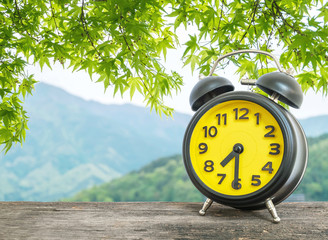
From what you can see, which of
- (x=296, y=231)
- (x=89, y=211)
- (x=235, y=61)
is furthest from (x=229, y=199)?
(x=235, y=61)

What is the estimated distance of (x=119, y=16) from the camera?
5.68 ft

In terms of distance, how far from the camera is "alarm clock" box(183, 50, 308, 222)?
119 centimetres

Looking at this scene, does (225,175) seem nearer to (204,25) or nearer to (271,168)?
(271,168)

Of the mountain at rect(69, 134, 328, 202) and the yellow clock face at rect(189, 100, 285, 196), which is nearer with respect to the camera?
the yellow clock face at rect(189, 100, 285, 196)

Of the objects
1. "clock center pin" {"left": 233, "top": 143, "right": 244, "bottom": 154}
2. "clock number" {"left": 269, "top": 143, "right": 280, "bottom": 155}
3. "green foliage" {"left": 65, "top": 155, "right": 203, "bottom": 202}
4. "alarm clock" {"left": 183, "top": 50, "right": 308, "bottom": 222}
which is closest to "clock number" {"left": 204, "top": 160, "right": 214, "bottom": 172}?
"alarm clock" {"left": 183, "top": 50, "right": 308, "bottom": 222}

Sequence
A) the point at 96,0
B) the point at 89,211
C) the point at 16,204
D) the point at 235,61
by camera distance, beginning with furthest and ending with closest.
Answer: the point at 96,0, the point at 235,61, the point at 16,204, the point at 89,211

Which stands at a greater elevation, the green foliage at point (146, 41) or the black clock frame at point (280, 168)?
the green foliage at point (146, 41)

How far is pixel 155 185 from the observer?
13.2 meters

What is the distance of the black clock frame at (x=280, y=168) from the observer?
117cm

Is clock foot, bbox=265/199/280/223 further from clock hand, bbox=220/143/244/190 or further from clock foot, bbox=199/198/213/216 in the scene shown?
clock foot, bbox=199/198/213/216

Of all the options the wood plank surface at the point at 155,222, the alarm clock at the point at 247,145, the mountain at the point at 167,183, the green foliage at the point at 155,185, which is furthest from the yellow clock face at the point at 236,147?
the green foliage at the point at 155,185

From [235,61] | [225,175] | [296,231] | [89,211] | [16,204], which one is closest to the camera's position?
[296,231]

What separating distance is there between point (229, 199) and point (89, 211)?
57cm

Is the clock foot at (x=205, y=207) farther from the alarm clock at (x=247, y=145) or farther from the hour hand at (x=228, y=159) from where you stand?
the hour hand at (x=228, y=159)
